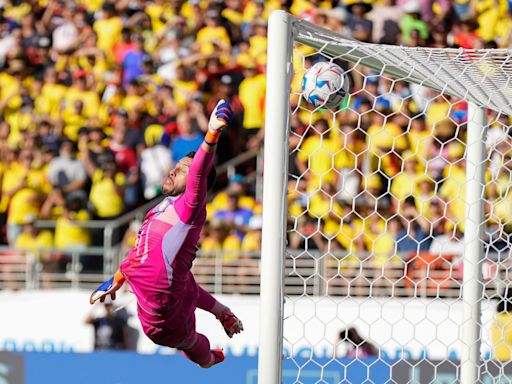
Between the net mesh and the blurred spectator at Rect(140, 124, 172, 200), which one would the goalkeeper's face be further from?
the blurred spectator at Rect(140, 124, 172, 200)

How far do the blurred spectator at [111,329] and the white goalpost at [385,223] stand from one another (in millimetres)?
1563

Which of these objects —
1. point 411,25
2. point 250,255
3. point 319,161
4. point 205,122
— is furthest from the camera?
point 411,25

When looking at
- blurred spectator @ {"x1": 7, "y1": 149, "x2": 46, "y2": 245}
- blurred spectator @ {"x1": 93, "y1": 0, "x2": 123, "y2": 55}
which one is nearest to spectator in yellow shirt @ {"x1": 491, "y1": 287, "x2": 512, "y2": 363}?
blurred spectator @ {"x1": 7, "y1": 149, "x2": 46, "y2": 245}

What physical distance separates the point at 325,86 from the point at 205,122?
543cm

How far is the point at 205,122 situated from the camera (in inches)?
415

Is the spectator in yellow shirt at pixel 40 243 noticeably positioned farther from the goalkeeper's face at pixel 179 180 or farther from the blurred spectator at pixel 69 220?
the goalkeeper's face at pixel 179 180

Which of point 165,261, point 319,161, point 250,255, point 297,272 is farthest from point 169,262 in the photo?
point 319,161

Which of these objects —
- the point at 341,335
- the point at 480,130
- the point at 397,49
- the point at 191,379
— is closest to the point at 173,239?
the point at 397,49

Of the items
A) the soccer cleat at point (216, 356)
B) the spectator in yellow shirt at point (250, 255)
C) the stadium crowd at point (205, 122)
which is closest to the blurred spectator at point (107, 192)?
the stadium crowd at point (205, 122)

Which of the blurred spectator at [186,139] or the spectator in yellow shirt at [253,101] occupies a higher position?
the spectator in yellow shirt at [253,101]

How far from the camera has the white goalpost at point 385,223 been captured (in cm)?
483

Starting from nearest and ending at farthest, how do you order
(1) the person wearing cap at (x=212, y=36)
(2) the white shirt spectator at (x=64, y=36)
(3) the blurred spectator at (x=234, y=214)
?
(3) the blurred spectator at (x=234, y=214) < (1) the person wearing cap at (x=212, y=36) < (2) the white shirt spectator at (x=64, y=36)

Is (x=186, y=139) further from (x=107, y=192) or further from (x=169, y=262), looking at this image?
(x=169, y=262)

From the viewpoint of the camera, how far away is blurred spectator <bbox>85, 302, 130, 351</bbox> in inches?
386
